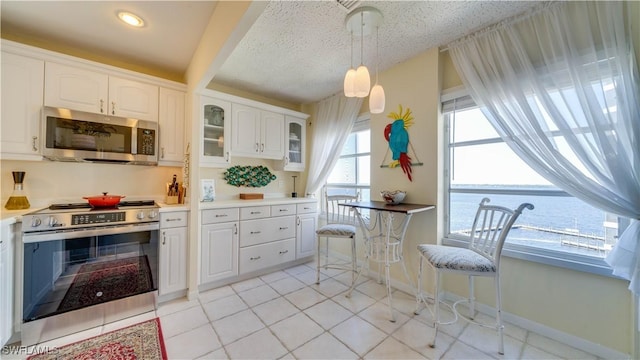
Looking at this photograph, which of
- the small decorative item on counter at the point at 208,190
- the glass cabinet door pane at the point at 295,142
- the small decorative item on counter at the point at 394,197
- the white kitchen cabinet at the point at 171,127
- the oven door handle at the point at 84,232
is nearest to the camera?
the oven door handle at the point at 84,232

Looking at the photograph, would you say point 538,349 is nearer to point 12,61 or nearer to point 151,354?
point 151,354

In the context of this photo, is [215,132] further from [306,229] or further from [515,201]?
[515,201]

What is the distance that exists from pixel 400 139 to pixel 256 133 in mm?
1877

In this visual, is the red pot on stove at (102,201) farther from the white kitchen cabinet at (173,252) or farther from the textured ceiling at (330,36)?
the textured ceiling at (330,36)

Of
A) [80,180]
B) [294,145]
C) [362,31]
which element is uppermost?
[362,31]

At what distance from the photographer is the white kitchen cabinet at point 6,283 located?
1487mm

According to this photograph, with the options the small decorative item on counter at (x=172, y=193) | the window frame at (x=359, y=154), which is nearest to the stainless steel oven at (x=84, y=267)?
the small decorative item on counter at (x=172, y=193)

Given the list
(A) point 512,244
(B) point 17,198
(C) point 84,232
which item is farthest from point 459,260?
(B) point 17,198

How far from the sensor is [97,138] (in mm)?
2123

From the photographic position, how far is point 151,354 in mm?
1574

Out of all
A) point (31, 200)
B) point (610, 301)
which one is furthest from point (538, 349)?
point (31, 200)

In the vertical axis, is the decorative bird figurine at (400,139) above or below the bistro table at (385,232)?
above

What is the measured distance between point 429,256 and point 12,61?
3.66 metres

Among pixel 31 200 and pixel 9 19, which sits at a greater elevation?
pixel 9 19
